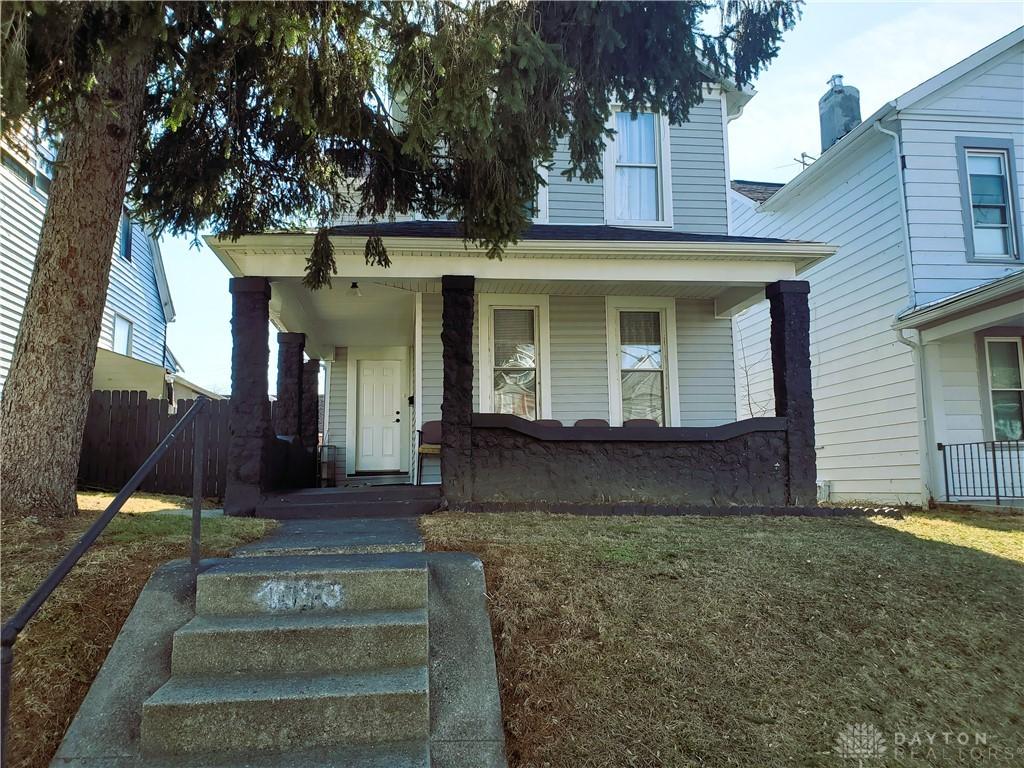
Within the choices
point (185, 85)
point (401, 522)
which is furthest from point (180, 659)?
point (185, 85)

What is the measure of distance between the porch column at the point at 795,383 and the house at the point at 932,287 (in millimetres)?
2326

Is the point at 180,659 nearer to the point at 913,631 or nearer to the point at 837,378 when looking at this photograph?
the point at 913,631

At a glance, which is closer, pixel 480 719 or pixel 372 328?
pixel 480 719

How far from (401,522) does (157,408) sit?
6.14m

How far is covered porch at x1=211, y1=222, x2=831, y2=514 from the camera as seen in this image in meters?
6.79

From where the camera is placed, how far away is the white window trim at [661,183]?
9602 millimetres

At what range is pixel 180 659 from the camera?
3072mm

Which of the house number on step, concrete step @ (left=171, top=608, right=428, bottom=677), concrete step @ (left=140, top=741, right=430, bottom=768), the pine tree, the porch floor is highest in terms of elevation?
the pine tree

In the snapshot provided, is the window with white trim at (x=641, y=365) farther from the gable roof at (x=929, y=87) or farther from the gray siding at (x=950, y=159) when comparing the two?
the gable roof at (x=929, y=87)

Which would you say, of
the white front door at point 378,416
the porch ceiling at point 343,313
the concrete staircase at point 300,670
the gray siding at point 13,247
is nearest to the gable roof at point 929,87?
the porch ceiling at point 343,313

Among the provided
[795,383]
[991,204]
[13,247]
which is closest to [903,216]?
[991,204]

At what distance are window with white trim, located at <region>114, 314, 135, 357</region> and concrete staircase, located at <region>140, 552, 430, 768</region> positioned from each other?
41.5ft

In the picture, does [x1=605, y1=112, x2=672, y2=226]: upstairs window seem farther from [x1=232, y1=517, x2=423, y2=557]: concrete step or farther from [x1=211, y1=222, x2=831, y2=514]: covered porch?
[x1=232, y1=517, x2=423, y2=557]: concrete step

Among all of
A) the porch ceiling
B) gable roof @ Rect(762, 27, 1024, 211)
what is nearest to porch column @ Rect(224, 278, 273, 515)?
the porch ceiling
